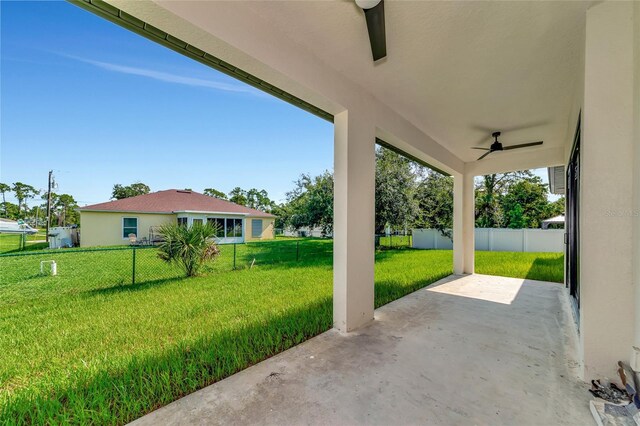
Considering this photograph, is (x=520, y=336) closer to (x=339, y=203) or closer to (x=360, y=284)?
(x=360, y=284)

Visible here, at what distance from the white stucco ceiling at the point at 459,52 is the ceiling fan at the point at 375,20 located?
24 centimetres

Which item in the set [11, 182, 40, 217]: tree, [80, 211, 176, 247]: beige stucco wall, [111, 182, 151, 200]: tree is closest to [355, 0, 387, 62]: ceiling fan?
[80, 211, 176, 247]: beige stucco wall

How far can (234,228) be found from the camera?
52.1 feet

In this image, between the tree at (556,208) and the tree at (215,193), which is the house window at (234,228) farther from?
the tree at (556,208)

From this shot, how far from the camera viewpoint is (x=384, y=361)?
2.22 meters

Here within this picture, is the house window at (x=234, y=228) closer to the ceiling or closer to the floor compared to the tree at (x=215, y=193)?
closer to the floor

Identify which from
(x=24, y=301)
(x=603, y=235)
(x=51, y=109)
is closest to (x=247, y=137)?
(x=51, y=109)

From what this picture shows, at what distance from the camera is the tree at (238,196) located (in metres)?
35.8

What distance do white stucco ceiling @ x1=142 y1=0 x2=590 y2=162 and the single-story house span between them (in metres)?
10.0

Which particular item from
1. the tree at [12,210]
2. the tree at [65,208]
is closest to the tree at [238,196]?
the tree at [65,208]

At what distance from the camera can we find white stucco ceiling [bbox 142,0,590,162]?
1890mm

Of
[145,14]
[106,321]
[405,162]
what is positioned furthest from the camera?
[405,162]

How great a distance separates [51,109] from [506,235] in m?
19.4

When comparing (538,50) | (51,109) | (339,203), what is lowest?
(339,203)
